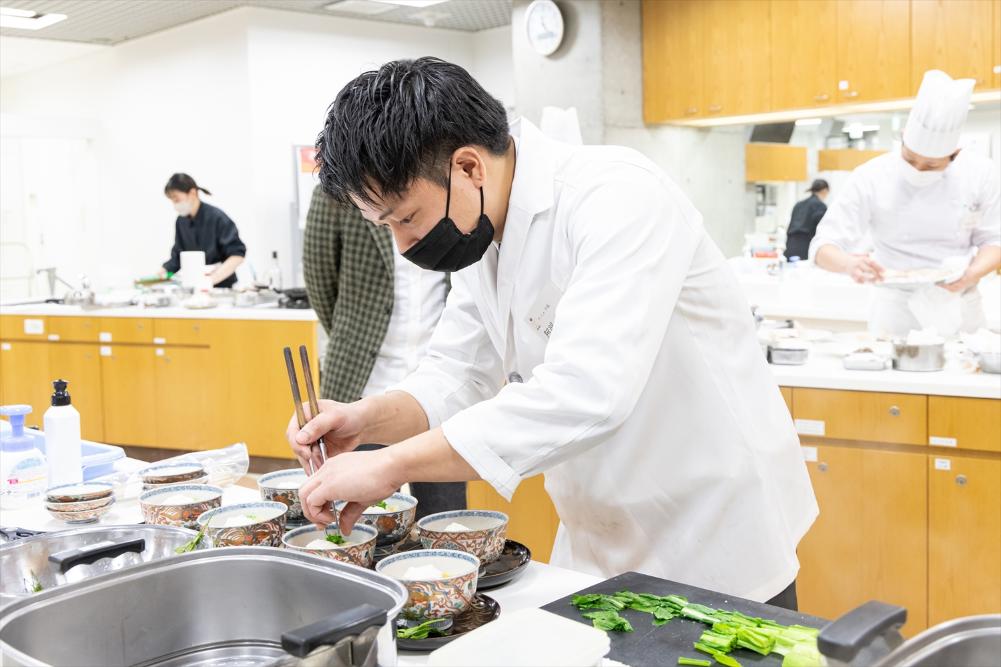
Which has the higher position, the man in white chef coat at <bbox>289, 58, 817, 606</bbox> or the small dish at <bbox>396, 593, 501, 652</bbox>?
the man in white chef coat at <bbox>289, 58, 817, 606</bbox>

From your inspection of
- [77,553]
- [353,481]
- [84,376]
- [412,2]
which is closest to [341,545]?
[353,481]

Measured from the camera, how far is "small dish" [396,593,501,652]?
121 cm

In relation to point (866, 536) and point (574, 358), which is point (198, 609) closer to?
point (574, 358)

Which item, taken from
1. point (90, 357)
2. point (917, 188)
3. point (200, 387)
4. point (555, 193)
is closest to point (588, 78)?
point (917, 188)

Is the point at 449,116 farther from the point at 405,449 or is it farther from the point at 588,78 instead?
the point at 588,78

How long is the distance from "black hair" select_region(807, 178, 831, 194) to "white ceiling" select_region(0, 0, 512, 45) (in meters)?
3.34

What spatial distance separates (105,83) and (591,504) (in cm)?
903

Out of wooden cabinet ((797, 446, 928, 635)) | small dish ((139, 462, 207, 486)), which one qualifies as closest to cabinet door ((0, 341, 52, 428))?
small dish ((139, 462, 207, 486))

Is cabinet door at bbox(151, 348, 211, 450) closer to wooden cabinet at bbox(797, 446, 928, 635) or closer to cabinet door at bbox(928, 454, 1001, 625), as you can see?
wooden cabinet at bbox(797, 446, 928, 635)

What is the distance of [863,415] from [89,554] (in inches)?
100

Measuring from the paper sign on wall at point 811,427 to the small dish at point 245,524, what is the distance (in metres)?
2.17

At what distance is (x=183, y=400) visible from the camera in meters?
5.89

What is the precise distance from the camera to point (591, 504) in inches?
62.1

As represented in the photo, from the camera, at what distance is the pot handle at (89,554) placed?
1346mm
